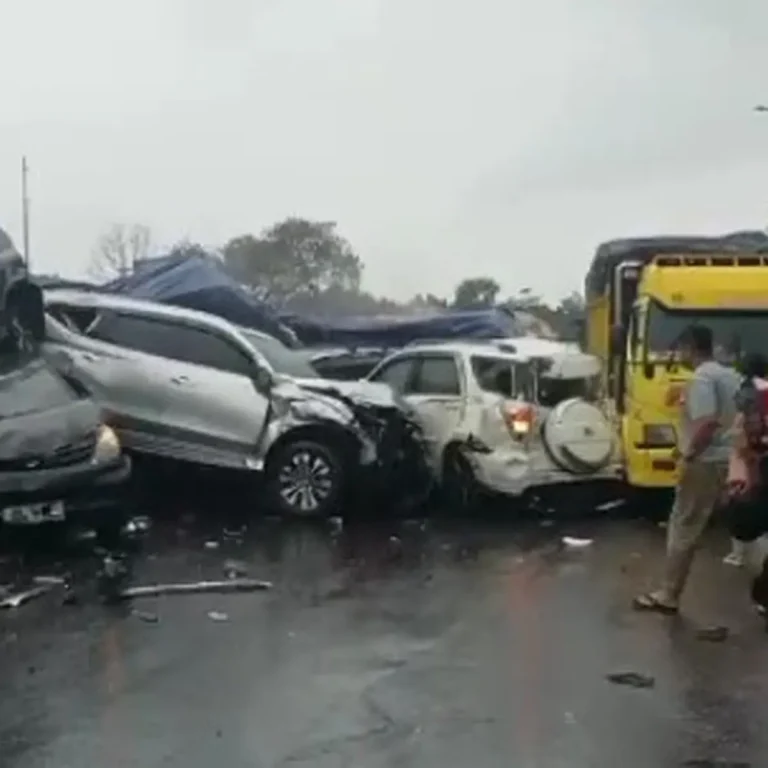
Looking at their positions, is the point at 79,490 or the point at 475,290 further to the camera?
the point at 475,290

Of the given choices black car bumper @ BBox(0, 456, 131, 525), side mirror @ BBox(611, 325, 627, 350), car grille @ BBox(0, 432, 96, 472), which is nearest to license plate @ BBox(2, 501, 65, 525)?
black car bumper @ BBox(0, 456, 131, 525)

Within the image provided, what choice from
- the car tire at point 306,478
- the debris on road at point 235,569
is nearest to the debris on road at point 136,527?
the debris on road at point 235,569

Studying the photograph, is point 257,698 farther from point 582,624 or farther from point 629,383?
point 629,383

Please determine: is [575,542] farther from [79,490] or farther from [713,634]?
[713,634]

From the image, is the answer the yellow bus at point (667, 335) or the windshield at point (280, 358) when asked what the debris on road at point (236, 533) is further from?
the yellow bus at point (667, 335)

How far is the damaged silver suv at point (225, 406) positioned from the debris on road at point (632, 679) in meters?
7.45

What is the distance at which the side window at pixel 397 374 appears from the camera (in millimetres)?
17531

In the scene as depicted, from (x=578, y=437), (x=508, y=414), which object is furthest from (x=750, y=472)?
(x=508, y=414)

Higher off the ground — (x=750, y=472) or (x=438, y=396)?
(x=750, y=472)

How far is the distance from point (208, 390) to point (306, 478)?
4.02ft

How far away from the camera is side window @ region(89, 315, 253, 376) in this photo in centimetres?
1630

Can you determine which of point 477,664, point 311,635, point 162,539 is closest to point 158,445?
point 162,539

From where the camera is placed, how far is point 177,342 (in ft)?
53.7

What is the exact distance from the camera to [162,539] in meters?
14.9
